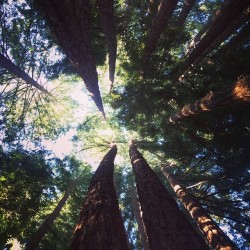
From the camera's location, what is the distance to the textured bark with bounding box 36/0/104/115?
16.4 feet

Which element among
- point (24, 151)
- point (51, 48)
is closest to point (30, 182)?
point (24, 151)

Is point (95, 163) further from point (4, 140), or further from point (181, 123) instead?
point (181, 123)

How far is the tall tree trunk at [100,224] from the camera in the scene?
10.9ft

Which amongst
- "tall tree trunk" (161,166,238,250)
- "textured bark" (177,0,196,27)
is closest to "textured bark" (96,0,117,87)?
"textured bark" (177,0,196,27)

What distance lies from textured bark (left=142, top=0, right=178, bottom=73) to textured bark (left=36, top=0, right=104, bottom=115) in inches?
86.8

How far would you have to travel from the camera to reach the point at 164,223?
4.13m

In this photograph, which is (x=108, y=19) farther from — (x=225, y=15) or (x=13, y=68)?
(x=13, y=68)

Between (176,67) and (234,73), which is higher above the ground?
(176,67)

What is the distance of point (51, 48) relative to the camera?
37.9 feet

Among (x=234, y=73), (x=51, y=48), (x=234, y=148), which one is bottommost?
(x=234, y=148)

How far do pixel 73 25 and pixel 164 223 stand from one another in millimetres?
4508

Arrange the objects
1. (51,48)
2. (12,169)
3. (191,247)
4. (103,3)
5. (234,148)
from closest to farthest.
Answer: (191,247) → (103,3) → (234,148) → (12,169) → (51,48)

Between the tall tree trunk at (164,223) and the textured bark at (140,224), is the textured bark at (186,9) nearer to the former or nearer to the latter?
the tall tree trunk at (164,223)

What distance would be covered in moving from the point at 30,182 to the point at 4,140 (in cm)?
279
